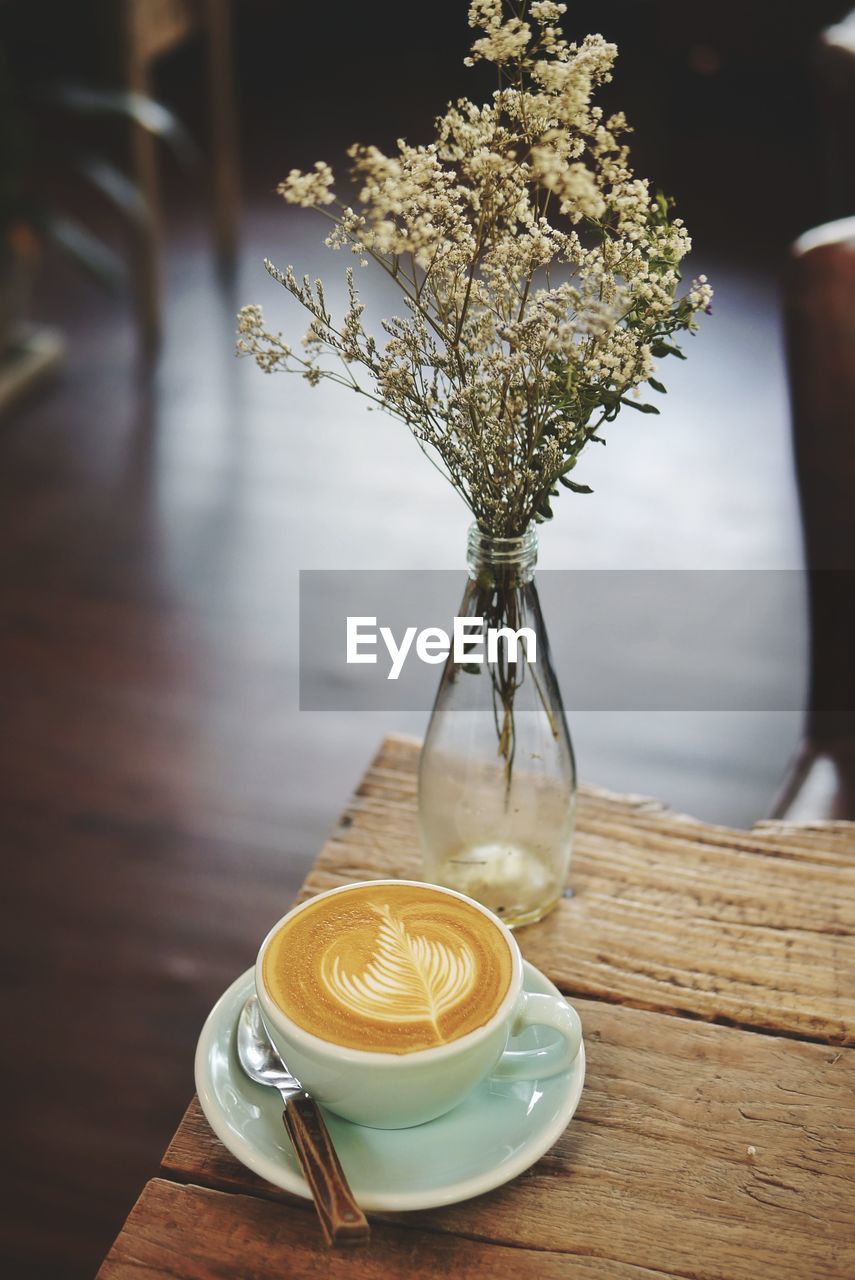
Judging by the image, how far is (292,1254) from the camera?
2.19ft

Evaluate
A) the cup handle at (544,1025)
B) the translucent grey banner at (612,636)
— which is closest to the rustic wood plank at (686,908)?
the cup handle at (544,1025)

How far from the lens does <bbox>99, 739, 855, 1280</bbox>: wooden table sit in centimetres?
67

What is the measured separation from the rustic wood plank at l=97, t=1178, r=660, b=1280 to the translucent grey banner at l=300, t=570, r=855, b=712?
4.94ft

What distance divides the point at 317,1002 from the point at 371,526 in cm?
204

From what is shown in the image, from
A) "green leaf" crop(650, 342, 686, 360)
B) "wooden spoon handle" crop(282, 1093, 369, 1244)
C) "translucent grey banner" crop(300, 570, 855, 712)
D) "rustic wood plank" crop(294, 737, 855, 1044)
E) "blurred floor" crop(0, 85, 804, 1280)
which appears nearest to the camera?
"wooden spoon handle" crop(282, 1093, 369, 1244)

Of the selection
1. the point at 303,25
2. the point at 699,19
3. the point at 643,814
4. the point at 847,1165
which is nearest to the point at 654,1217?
the point at 847,1165

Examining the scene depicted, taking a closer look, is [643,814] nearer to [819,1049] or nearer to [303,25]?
[819,1049]

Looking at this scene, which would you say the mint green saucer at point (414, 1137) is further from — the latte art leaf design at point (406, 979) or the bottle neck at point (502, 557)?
the bottle neck at point (502, 557)

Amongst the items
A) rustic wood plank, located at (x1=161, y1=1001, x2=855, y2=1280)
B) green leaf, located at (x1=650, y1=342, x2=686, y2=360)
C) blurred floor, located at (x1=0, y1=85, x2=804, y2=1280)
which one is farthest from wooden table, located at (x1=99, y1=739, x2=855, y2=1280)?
blurred floor, located at (x1=0, y1=85, x2=804, y2=1280)

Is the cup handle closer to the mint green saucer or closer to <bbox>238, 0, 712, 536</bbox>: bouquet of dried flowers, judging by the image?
the mint green saucer

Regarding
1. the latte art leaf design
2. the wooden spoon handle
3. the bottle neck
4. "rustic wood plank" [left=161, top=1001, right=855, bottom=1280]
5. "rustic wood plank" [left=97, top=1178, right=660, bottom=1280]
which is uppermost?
the bottle neck

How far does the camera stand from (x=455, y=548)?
2607 mm

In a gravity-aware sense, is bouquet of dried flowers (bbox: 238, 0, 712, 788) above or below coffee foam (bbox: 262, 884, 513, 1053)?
above

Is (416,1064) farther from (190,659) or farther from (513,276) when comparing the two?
(190,659)
